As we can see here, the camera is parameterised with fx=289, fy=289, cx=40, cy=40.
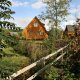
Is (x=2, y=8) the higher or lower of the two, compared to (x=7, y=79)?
higher

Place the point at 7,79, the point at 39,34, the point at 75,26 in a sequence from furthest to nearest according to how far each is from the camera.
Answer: the point at 39,34, the point at 75,26, the point at 7,79

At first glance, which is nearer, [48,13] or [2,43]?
[2,43]

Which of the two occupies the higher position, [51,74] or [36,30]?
[36,30]

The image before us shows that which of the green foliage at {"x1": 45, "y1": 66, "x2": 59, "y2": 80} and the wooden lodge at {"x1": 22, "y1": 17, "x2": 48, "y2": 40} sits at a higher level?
the wooden lodge at {"x1": 22, "y1": 17, "x2": 48, "y2": 40}

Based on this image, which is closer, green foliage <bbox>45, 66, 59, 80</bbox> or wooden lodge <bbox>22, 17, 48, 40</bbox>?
green foliage <bbox>45, 66, 59, 80</bbox>

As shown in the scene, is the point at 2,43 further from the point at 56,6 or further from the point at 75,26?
the point at 56,6

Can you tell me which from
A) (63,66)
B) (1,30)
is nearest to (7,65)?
(1,30)

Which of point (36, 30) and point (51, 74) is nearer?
point (51, 74)

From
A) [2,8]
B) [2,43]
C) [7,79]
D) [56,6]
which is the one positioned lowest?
[7,79]

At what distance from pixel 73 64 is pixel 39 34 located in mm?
59417

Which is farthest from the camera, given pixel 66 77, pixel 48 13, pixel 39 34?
pixel 39 34

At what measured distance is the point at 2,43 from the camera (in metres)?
7.36

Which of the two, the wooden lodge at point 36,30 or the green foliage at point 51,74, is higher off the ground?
the wooden lodge at point 36,30

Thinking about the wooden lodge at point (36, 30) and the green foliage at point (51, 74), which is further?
the wooden lodge at point (36, 30)
